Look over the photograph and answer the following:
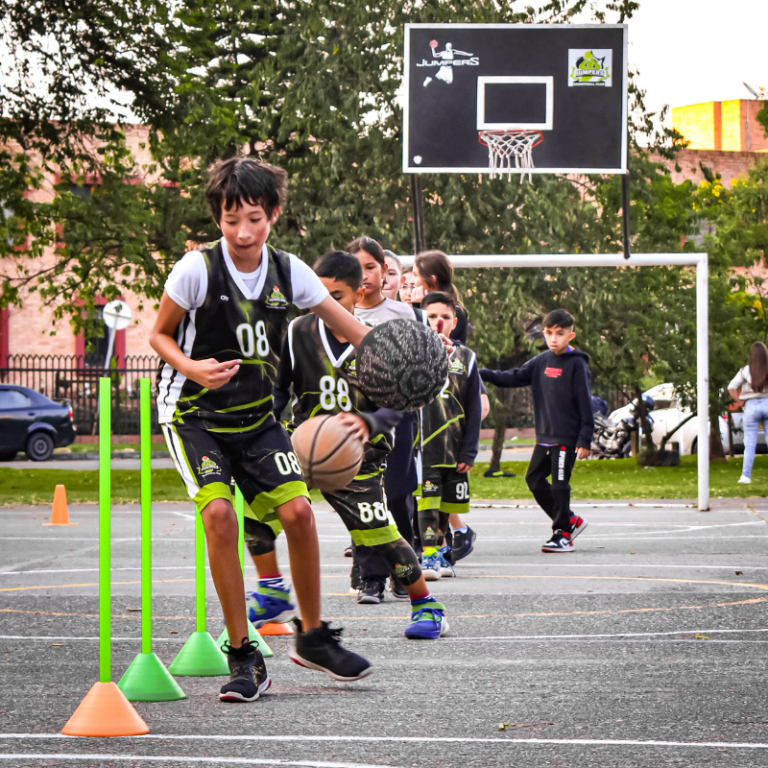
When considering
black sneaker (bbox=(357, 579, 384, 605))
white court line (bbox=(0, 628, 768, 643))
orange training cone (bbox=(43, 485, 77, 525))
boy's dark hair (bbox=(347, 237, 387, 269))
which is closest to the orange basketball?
white court line (bbox=(0, 628, 768, 643))

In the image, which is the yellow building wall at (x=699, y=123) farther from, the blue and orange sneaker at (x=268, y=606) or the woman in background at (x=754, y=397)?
the blue and orange sneaker at (x=268, y=606)

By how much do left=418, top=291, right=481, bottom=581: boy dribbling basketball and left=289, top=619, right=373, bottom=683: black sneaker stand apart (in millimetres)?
3396

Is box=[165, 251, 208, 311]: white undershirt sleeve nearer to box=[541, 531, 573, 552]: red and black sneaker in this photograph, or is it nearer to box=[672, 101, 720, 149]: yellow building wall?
box=[541, 531, 573, 552]: red and black sneaker

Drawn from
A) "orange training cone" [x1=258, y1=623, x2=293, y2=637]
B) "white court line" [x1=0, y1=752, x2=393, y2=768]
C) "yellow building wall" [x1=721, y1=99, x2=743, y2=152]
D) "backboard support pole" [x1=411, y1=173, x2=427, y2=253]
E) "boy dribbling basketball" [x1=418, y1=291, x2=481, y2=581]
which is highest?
"yellow building wall" [x1=721, y1=99, x2=743, y2=152]

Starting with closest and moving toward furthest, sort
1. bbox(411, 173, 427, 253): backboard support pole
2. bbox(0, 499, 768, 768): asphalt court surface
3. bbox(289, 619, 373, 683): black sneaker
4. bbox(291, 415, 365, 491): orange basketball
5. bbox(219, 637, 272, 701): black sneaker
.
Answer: bbox(0, 499, 768, 768): asphalt court surface < bbox(219, 637, 272, 701): black sneaker < bbox(289, 619, 373, 683): black sneaker < bbox(291, 415, 365, 491): orange basketball < bbox(411, 173, 427, 253): backboard support pole

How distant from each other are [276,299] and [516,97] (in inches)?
405

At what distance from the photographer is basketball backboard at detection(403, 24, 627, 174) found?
14.2m

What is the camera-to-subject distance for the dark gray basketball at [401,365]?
477 cm

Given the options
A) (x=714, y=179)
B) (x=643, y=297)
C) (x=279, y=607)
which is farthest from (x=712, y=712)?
(x=714, y=179)

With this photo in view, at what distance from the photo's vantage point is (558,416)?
10.4 metres

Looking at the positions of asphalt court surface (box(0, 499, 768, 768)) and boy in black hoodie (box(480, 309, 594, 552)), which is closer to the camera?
asphalt court surface (box(0, 499, 768, 768))

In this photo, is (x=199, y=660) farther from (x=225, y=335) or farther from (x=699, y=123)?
(x=699, y=123)

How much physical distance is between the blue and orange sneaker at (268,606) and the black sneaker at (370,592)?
1231mm

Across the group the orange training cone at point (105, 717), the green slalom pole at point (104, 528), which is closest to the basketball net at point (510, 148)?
the green slalom pole at point (104, 528)
